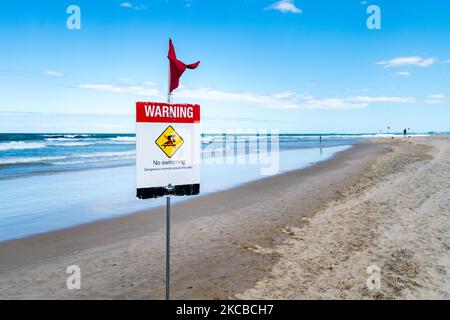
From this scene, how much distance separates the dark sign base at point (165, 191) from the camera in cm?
409

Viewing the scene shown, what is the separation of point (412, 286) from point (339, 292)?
1.14 metres

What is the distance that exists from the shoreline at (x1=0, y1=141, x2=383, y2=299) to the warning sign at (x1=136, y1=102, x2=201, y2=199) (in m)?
2.07

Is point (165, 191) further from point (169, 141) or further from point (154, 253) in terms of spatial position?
point (154, 253)

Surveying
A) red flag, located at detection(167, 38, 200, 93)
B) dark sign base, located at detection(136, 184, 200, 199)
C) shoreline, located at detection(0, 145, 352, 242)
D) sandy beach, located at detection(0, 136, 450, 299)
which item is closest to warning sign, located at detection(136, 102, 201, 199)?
dark sign base, located at detection(136, 184, 200, 199)

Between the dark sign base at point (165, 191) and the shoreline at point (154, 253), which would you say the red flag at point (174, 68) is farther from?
the shoreline at point (154, 253)

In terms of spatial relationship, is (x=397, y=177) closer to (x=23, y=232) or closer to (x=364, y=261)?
(x=364, y=261)

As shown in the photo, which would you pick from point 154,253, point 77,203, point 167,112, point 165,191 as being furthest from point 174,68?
point 77,203

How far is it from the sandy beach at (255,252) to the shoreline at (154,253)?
0.07 ft

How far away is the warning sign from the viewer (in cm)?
405

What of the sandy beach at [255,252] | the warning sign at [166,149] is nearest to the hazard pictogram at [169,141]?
the warning sign at [166,149]

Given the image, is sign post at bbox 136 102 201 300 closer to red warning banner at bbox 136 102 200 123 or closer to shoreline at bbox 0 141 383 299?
red warning banner at bbox 136 102 200 123

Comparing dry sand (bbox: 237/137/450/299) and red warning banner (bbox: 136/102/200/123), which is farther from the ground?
red warning banner (bbox: 136/102/200/123)

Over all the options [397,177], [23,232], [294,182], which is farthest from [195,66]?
[397,177]
